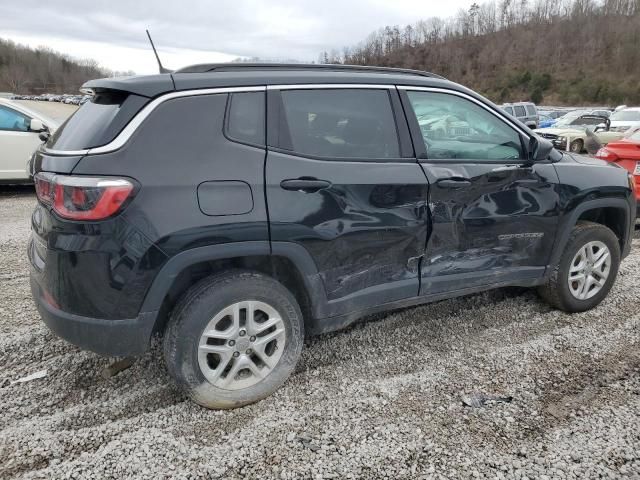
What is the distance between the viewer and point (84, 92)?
2.72m

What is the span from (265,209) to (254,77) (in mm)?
727

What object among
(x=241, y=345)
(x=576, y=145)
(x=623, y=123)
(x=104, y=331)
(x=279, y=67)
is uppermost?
(x=279, y=67)

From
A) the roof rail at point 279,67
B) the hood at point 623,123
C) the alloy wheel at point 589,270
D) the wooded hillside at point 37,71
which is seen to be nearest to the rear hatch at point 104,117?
the roof rail at point 279,67

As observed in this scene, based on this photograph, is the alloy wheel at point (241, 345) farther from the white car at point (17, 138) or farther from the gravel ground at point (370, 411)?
the white car at point (17, 138)

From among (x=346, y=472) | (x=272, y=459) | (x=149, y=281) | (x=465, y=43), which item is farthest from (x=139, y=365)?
(x=465, y=43)

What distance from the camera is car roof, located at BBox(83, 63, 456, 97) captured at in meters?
2.38

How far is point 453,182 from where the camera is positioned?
9.82 feet

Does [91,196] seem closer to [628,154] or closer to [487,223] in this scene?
[487,223]

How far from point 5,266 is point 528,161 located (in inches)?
192

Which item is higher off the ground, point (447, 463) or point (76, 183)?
point (76, 183)

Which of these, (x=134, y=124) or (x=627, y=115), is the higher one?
(x=134, y=124)

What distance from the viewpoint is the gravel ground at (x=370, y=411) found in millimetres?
2246

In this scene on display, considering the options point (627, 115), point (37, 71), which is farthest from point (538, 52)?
point (37, 71)

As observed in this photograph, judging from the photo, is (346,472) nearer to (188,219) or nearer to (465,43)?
(188,219)
